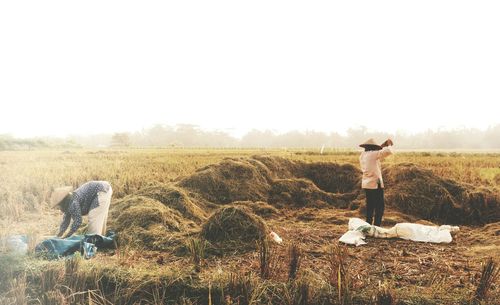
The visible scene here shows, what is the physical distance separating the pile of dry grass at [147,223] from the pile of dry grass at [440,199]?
125 inches

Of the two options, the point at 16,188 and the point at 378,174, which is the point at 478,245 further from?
the point at 16,188

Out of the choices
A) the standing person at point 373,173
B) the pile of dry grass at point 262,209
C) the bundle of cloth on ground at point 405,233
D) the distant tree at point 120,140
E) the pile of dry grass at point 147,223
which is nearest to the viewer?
the pile of dry grass at point 147,223

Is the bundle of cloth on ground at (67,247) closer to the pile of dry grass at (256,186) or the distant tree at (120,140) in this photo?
the pile of dry grass at (256,186)

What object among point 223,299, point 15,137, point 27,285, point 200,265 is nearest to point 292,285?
point 223,299

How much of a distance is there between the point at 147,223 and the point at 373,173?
257 cm

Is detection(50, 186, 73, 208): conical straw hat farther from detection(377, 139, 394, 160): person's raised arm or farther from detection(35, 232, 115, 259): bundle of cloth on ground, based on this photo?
detection(377, 139, 394, 160): person's raised arm

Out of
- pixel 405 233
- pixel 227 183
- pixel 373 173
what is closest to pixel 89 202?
pixel 227 183

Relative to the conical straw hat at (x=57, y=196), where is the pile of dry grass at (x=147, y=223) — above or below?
below

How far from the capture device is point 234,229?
13.5ft

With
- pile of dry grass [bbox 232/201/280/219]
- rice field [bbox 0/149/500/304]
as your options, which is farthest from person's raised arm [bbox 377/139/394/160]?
pile of dry grass [bbox 232/201/280/219]

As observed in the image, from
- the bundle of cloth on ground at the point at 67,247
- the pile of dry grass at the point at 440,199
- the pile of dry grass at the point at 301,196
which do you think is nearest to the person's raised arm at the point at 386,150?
the pile of dry grass at the point at 440,199

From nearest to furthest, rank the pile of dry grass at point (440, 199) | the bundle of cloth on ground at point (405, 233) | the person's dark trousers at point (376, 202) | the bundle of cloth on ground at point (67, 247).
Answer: the bundle of cloth on ground at point (67, 247), the bundle of cloth on ground at point (405, 233), the person's dark trousers at point (376, 202), the pile of dry grass at point (440, 199)

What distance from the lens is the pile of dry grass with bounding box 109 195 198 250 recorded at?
4160 mm

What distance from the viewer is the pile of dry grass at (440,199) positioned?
5.79 meters
